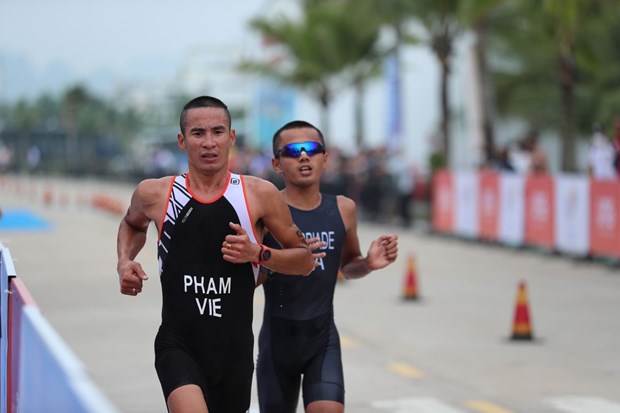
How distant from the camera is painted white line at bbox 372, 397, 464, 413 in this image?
30.0 ft

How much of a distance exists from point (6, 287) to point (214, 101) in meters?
1.51

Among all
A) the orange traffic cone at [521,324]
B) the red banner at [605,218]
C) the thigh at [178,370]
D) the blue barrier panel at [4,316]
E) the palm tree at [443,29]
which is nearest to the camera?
the thigh at [178,370]

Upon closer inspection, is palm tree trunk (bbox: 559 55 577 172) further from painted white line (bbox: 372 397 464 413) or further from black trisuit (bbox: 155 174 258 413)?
black trisuit (bbox: 155 174 258 413)

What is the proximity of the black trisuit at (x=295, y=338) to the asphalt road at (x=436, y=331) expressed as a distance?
4.38 feet

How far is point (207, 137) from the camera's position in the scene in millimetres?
5570

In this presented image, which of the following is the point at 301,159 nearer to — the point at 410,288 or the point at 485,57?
the point at 410,288

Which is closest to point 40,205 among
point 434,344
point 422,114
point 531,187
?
point 422,114

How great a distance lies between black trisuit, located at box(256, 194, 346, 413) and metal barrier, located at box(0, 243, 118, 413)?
1.21 meters

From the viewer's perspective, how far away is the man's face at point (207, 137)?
218 inches

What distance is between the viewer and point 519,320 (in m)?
12.6

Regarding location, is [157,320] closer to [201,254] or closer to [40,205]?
[201,254]

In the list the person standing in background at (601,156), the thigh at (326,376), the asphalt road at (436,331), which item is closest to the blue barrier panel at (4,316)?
the asphalt road at (436,331)

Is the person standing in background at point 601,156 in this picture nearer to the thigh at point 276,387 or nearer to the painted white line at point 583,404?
the painted white line at point 583,404

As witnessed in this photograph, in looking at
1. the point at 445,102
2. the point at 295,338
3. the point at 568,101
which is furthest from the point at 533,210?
the point at 295,338
